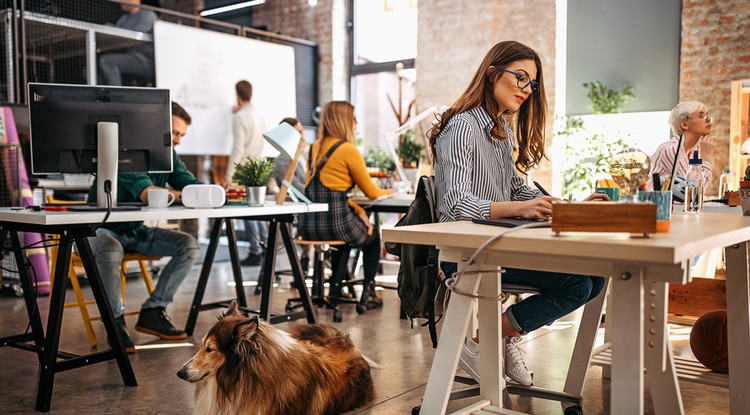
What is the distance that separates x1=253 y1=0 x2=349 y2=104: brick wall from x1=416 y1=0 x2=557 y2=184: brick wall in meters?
1.37

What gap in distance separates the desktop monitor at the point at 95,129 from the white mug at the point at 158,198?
0.15 m

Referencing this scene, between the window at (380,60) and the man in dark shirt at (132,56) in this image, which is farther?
the window at (380,60)

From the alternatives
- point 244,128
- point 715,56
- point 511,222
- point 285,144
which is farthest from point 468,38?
point 511,222

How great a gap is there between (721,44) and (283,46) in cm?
448

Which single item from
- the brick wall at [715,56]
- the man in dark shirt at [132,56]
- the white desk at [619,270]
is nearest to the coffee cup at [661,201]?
the white desk at [619,270]

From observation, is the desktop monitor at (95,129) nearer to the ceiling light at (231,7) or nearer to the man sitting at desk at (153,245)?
the man sitting at desk at (153,245)

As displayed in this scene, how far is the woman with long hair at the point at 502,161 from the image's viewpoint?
6.61 ft

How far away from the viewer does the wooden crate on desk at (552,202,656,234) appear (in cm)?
134

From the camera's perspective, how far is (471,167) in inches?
83.0

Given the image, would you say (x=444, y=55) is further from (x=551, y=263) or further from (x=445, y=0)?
(x=551, y=263)

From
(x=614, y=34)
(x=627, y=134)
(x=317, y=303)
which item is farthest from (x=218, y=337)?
(x=614, y=34)

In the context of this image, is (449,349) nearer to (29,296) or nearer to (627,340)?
(627,340)

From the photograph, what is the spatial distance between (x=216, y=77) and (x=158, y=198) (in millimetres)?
4453

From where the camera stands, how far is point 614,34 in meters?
6.67
